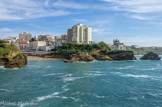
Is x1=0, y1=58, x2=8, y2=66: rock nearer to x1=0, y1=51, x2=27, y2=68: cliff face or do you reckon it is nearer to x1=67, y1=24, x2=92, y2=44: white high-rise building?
x1=0, y1=51, x2=27, y2=68: cliff face

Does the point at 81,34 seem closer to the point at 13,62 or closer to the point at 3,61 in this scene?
the point at 3,61

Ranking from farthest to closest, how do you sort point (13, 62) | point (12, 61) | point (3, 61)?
point (3, 61)
point (12, 61)
point (13, 62)

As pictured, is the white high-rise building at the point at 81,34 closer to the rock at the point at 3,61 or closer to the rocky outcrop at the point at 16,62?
the rocky outcrop at the point at 16,62

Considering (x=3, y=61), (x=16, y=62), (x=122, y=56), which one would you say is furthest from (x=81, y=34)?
(x=3, y=61)

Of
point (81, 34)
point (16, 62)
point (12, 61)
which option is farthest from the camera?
point (81, 34)

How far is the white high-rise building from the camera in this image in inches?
7275

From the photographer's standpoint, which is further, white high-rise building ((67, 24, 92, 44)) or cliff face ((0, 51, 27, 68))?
white high-rise building ((67, 24, 92, 44))

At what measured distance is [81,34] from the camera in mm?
186375

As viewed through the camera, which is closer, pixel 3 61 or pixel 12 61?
pixel 12 61

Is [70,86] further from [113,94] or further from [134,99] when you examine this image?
[134,99]

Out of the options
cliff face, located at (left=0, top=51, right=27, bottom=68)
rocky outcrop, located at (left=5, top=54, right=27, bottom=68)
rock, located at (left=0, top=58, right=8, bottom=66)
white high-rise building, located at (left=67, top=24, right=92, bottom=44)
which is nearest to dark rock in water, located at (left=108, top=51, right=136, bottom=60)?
white high-rise building, located at (left=67, top=24, right=92, bottom=44)

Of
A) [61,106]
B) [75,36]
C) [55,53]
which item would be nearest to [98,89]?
[61,106]

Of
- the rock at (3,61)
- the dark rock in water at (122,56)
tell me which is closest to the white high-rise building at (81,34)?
the dark rock in water at (122,56)

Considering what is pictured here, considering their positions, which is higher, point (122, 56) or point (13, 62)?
point (13, 62)
